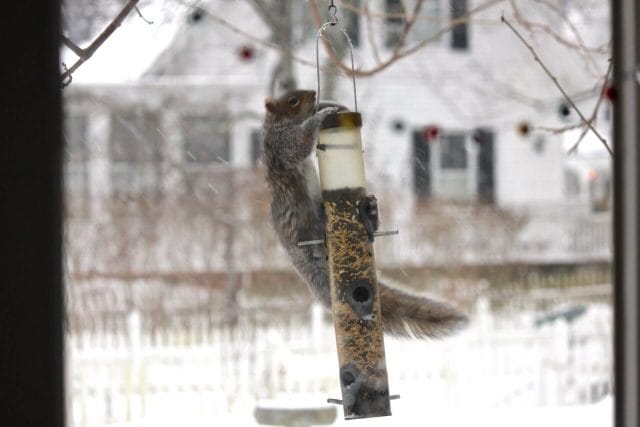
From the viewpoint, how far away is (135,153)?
20.8ft

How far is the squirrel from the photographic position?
1641 mm

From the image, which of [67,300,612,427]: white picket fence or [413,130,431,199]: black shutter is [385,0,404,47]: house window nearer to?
[413,130,431,199]: black shutter

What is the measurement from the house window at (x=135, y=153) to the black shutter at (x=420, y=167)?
205 cm

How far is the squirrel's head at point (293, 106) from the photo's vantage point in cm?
165

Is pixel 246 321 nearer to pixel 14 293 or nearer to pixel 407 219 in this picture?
pixel 407 219

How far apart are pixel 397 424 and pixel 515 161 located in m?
4.78

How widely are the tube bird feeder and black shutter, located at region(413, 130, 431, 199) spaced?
5.15m

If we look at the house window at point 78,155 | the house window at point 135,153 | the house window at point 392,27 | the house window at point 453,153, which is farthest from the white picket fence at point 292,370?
the house window at point 453,153

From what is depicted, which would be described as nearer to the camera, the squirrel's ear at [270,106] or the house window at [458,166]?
the squirrel's ear at [270,106]

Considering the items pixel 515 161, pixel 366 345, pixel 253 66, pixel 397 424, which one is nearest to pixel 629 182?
pixel 366 345

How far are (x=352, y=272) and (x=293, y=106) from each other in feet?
1.16

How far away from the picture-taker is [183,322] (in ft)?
19.2

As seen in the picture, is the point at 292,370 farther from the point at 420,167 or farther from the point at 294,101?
the point at 294,101

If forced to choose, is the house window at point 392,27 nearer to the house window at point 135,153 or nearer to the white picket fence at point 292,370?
the house window at point 135,153
